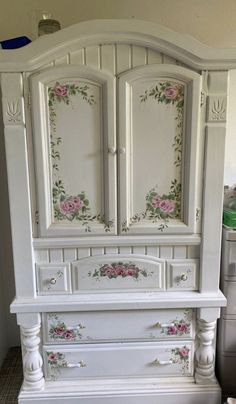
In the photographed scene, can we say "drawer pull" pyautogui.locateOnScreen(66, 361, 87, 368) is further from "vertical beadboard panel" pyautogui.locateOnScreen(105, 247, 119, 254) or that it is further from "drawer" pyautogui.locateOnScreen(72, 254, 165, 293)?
"vertical beadboard panel" pyautogui.locateOnScreen(105, 247, 119, 254)

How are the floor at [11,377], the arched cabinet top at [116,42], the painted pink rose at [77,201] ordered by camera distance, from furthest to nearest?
the floor at [11,377] < the painted pink rose at [77,201] < the arched cabinet top at [116,42]

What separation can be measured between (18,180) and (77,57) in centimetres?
56

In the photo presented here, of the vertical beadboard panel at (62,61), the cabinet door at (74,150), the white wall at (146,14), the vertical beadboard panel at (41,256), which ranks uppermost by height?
the white wall at (146,14)

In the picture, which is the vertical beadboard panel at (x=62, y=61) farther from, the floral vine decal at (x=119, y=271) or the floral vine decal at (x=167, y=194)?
the floral vine decal at (x=119, y=271)

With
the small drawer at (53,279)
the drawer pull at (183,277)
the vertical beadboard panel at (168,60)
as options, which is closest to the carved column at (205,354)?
the drawer pull at (183,277)

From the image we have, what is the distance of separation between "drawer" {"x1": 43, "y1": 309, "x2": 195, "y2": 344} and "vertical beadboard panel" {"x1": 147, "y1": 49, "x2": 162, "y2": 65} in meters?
1.10

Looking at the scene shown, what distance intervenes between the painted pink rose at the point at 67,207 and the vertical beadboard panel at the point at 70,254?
0.17 meters

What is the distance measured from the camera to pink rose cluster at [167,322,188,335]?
1.59 meters

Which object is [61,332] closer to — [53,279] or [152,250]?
[53,279]

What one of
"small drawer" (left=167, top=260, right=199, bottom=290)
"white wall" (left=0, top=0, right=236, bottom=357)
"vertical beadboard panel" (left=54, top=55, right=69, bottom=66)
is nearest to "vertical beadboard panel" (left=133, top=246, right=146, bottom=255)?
"small drawer" (left=167, top=260, right=199, bottom=290)

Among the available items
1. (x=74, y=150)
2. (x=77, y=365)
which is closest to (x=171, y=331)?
(x=77, y=365)

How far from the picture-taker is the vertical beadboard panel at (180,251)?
153 cm

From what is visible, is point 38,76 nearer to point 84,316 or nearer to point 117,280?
point 117,280

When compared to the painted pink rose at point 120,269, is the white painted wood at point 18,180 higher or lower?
higher
